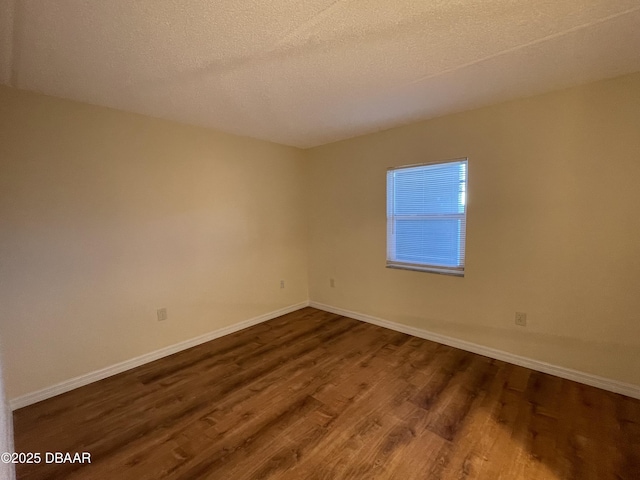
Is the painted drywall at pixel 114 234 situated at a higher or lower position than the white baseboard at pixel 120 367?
higher

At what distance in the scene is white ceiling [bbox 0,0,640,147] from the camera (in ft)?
4.36

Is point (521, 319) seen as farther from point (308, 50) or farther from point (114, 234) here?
point (114, 234)

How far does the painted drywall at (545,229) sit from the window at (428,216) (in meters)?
0.11

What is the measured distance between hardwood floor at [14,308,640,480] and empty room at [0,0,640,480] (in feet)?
0.06

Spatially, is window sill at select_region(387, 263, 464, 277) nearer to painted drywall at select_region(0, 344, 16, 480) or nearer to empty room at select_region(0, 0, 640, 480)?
empty room at select_region(0, 0, 640, 480)

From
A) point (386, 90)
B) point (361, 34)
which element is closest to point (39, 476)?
point (361, 34)

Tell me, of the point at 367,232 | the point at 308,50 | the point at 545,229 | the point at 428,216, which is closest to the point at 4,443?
the point at 308,50

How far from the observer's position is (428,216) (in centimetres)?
306

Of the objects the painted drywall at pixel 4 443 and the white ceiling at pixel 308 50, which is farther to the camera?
the white ceiling at pixel 308 50

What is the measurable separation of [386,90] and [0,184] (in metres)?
2.86

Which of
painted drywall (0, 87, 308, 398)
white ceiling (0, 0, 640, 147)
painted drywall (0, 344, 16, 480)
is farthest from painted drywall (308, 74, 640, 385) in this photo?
painted drywall (0, 344, 16, 480)

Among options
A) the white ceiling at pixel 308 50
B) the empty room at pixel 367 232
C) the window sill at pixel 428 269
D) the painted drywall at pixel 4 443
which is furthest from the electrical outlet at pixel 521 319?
the painted drywall at pixel 4 443

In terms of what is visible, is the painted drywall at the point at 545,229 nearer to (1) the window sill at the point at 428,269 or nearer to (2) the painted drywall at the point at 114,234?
(1) the window sill at the point at 428,269

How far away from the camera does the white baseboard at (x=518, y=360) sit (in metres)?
2.11
